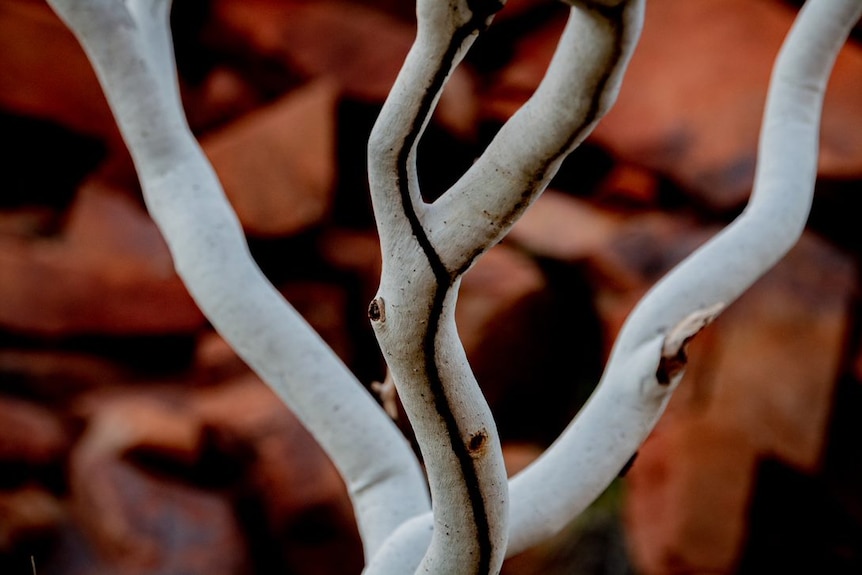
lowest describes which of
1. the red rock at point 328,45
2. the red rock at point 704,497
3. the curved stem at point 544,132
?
the red rock at point 704,497

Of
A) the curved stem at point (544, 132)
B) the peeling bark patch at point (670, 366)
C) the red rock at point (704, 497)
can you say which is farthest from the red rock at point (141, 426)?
the curved stem at point (544, 132)

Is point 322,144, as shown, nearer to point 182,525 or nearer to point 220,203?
point 182,525

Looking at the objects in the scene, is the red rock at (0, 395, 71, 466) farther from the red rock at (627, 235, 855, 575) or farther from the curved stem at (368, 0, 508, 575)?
the curved stem at (368, 0, 508, 575)

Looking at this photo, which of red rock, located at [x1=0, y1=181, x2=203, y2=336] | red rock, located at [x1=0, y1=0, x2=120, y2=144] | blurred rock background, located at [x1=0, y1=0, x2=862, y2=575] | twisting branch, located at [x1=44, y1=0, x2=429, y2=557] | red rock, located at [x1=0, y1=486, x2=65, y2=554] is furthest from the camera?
red rock, located at [x1=0, y1=0, x2=120, y2=144]

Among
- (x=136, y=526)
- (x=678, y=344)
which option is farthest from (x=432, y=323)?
(x=136, y=526)

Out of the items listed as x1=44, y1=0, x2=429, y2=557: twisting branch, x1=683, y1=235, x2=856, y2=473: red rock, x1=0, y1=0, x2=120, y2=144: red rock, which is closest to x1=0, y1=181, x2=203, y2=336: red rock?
x1=0, y1=0, x2=120, y2=144: red rock

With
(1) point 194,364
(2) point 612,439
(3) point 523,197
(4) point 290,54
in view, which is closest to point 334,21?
(4) point 290,54

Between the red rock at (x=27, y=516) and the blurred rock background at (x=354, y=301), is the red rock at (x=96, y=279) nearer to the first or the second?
the blurred rock background at (x=354, y=301)

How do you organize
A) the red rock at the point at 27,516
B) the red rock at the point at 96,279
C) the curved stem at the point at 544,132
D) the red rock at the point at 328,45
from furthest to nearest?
the red rock at the point at 328,45 → the red rock at the point at 96,279 → the red rock at the point at 27,516 → the curved stem at the point at 544,132
